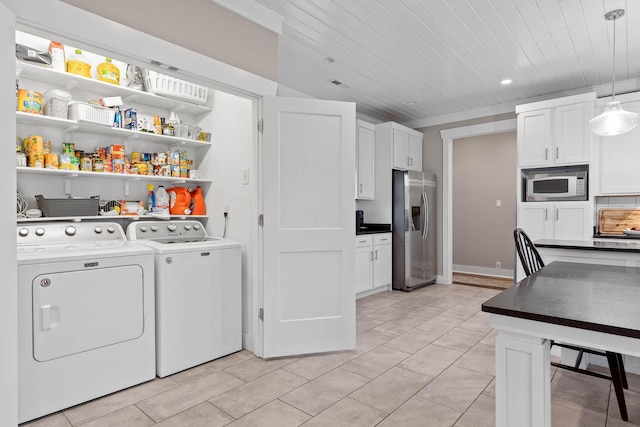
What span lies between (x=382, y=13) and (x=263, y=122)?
3.89 ft

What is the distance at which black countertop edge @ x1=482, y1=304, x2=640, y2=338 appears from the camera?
38.9 inches

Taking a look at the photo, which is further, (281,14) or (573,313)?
(281,14)

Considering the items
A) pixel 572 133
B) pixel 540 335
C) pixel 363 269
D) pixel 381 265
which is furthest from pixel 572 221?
pixel 540 335

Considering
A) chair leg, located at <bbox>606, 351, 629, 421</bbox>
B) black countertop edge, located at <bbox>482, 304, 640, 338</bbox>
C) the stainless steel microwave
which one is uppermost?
the stainless steel microwave

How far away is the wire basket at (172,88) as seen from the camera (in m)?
2.94

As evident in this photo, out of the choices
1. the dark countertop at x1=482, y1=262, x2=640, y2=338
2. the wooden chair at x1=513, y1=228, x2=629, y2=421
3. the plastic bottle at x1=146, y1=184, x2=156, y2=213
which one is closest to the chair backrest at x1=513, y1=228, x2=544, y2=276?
the wooden chair at x1=513, y1=228, x2=629, y2=421

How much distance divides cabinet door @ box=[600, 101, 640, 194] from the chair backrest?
94.6 inches

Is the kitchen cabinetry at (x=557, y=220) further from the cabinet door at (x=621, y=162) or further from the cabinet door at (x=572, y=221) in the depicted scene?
the cabinet door at (x=621, y=162)

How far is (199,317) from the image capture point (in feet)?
8.62

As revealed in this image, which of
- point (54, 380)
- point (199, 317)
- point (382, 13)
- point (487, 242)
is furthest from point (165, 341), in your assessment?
point (487, 242)

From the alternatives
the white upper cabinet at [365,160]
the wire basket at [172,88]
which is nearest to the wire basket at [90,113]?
the wire basket at [172,88]

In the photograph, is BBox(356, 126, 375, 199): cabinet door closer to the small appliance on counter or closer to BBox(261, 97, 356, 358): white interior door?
the small appliance on counter

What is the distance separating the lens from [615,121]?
8.82 ft

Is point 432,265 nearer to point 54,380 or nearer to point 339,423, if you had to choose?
point 339,423
